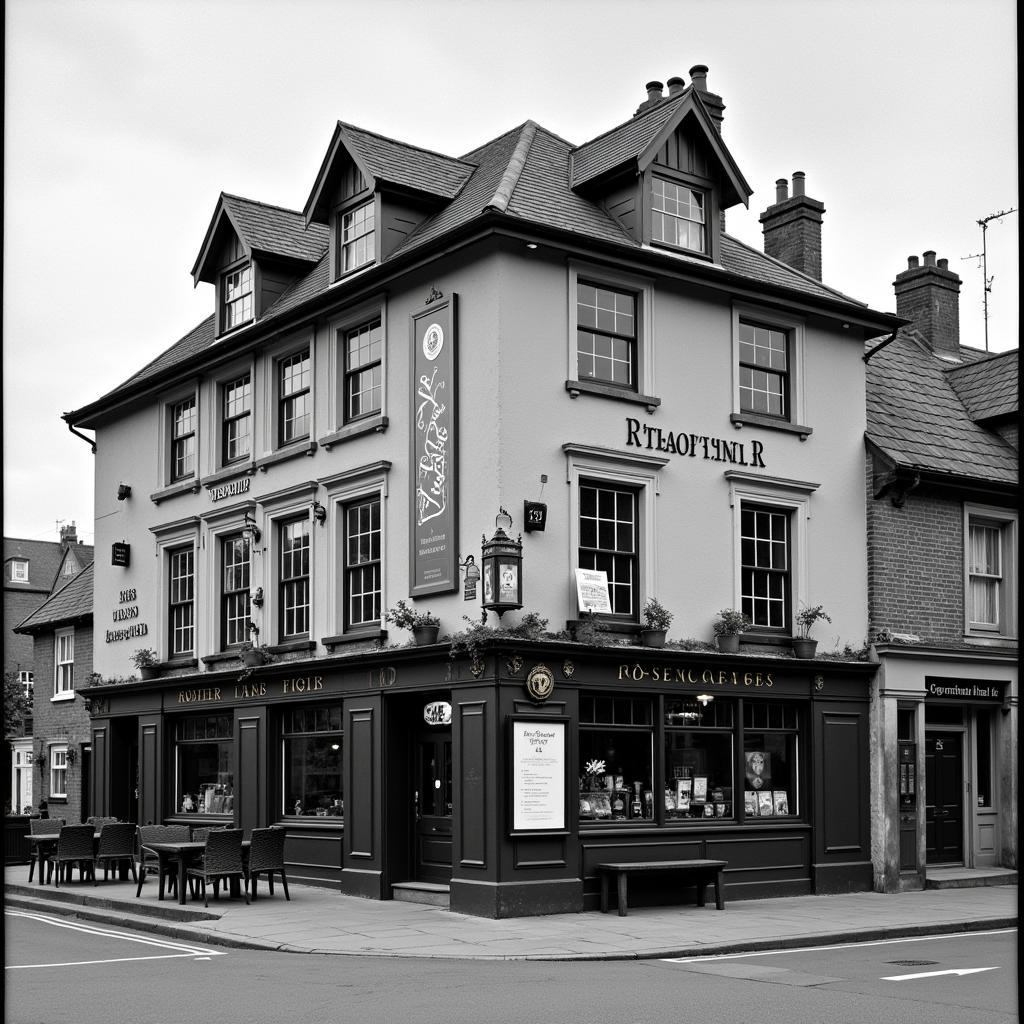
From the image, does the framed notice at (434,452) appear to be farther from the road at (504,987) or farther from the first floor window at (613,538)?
the road at (504,987)

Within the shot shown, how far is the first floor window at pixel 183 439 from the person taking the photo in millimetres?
24953

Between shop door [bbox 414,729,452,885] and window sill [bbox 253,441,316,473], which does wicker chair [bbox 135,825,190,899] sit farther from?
window sill [bbox 253,441,316,473]

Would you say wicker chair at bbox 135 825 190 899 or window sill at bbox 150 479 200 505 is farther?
window sill at bbox 150 479 200 505

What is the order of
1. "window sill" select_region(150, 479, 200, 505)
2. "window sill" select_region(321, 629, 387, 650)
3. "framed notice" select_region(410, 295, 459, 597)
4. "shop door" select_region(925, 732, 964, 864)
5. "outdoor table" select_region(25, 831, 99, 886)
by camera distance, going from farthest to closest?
1. "window sill" select_region(150, 479, 200, 505)
2. "shop door" select_region(925, 732, 964, 864)
3. "outdoor table" select_region(25, 831, 99, 886)
4. "window sill" select_region(321, 629, 387, 650)
5. "framed notice" select_region(410, 295, 459, 597)

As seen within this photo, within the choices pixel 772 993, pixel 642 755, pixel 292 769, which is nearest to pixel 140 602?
pixel 292 769

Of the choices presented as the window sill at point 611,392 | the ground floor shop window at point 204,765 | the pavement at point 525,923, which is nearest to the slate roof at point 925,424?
the window sill at point 611,392

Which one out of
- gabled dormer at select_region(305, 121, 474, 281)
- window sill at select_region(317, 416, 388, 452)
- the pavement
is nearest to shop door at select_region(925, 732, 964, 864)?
the pavement

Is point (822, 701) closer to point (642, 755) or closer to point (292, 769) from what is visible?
point (642, 755)

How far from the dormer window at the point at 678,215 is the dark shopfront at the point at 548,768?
6.23 meters

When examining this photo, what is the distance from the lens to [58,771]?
106ft

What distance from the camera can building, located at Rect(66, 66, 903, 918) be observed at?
17859 millimetres

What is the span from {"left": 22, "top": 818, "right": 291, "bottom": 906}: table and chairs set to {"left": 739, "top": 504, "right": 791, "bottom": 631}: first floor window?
7.67m

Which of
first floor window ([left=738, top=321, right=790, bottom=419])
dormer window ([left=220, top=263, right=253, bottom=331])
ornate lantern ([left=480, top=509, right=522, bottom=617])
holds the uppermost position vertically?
dormer window ([left=220, top=263, right=253, bottom=331])

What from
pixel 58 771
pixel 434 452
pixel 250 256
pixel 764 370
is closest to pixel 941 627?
pixel 764 370
